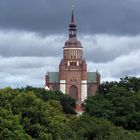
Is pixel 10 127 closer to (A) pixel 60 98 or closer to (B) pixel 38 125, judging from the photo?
(B) pixel 38 125

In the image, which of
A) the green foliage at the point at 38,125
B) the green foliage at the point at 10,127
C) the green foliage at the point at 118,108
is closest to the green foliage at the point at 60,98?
the green foliage at the point at 118,108

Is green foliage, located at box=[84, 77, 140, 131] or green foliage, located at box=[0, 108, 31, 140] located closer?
green foliage, located at box=[0, 108, 31, 140]

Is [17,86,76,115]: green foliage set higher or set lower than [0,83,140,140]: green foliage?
higher

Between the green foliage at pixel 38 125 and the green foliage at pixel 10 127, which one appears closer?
the green foliage at pixel 10 127

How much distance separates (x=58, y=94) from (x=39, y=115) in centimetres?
7600

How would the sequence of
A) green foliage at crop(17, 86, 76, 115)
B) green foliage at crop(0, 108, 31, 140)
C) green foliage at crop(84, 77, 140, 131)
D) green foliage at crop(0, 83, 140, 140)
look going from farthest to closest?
1. green foliage at crop(17, 86, 76, 115)
2. green foliage at crop(84, 77, 140, 131)
3. green foliage at crop(0, 83, 140, 140)
4. green foliage at crop(0, 108, 31, 140)

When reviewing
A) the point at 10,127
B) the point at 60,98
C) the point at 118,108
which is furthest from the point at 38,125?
the point at 60,98

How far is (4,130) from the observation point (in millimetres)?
61750

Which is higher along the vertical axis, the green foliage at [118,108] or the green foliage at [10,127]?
the green foliage at [118,108]

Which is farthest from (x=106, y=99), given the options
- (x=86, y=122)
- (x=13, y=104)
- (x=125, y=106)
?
(x=13, y=104)

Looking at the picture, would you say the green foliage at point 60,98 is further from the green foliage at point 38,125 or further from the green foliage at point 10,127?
the green foliage at point 10,127

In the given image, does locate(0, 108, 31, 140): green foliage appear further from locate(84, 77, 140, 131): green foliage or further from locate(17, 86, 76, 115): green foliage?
locate(17, 86, 76, 115): green foliage

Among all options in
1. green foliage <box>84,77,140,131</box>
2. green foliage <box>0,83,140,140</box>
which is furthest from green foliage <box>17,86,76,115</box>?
green foliage <box>0,83,140,140</box>

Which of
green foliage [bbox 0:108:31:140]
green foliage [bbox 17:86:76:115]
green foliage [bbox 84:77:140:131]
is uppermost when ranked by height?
green foliage [bbox 17:86:76:115]
